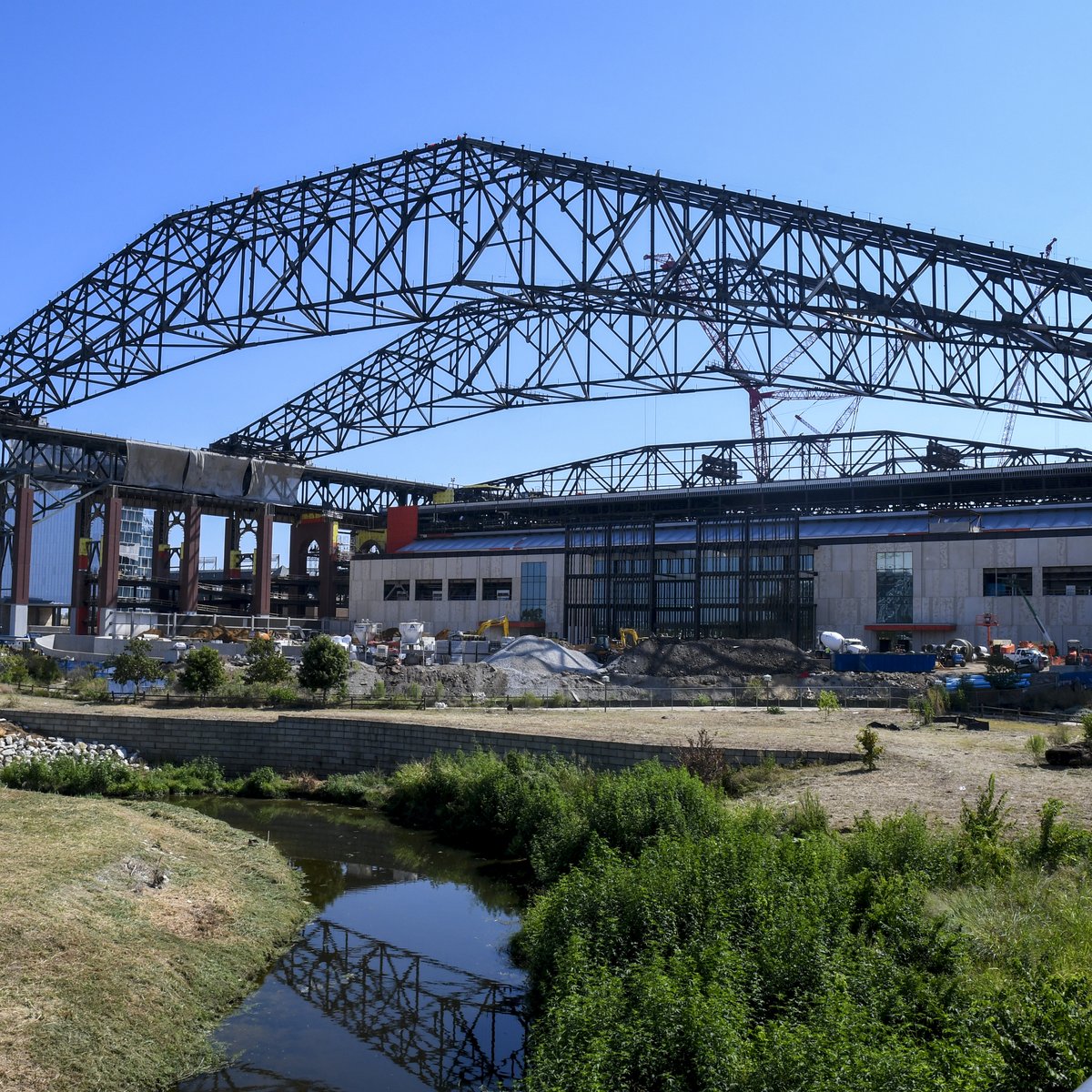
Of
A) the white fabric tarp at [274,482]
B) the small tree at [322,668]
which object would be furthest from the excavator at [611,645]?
the white fabric tarp at [274,482]

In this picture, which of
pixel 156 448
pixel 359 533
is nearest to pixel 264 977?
pixel 156 448

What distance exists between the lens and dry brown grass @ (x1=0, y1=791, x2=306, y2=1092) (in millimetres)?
11211

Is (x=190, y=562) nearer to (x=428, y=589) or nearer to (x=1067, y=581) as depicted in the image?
(x=428, y=589)

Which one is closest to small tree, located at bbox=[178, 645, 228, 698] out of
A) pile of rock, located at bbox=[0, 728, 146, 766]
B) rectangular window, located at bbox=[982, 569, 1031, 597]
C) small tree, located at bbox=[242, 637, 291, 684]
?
small tree, located at bbox=[242, 637, 291, 684]

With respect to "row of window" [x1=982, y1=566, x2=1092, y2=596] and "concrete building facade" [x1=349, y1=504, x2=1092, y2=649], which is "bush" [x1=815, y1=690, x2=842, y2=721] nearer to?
"concrete building facade" [x1=349, y1=504, x2=1092, y2=649]

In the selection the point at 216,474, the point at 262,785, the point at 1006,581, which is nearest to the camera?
the point at 262,785

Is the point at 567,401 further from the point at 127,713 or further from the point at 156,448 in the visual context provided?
the point at 156,448

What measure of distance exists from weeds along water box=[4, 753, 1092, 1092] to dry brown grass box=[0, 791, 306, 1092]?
397 centimetres

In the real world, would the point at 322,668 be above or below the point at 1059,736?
above

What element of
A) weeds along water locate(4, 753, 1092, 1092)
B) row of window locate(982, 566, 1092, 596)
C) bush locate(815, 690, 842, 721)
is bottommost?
weeds along water locate(4, 753, 1092, 1092)

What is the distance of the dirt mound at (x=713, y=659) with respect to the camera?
51188 millimetres

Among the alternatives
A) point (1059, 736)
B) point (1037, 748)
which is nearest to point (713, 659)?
point (1059, 736)

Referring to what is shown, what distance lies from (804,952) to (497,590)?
65.0 meters

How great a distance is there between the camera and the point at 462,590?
77312mm
